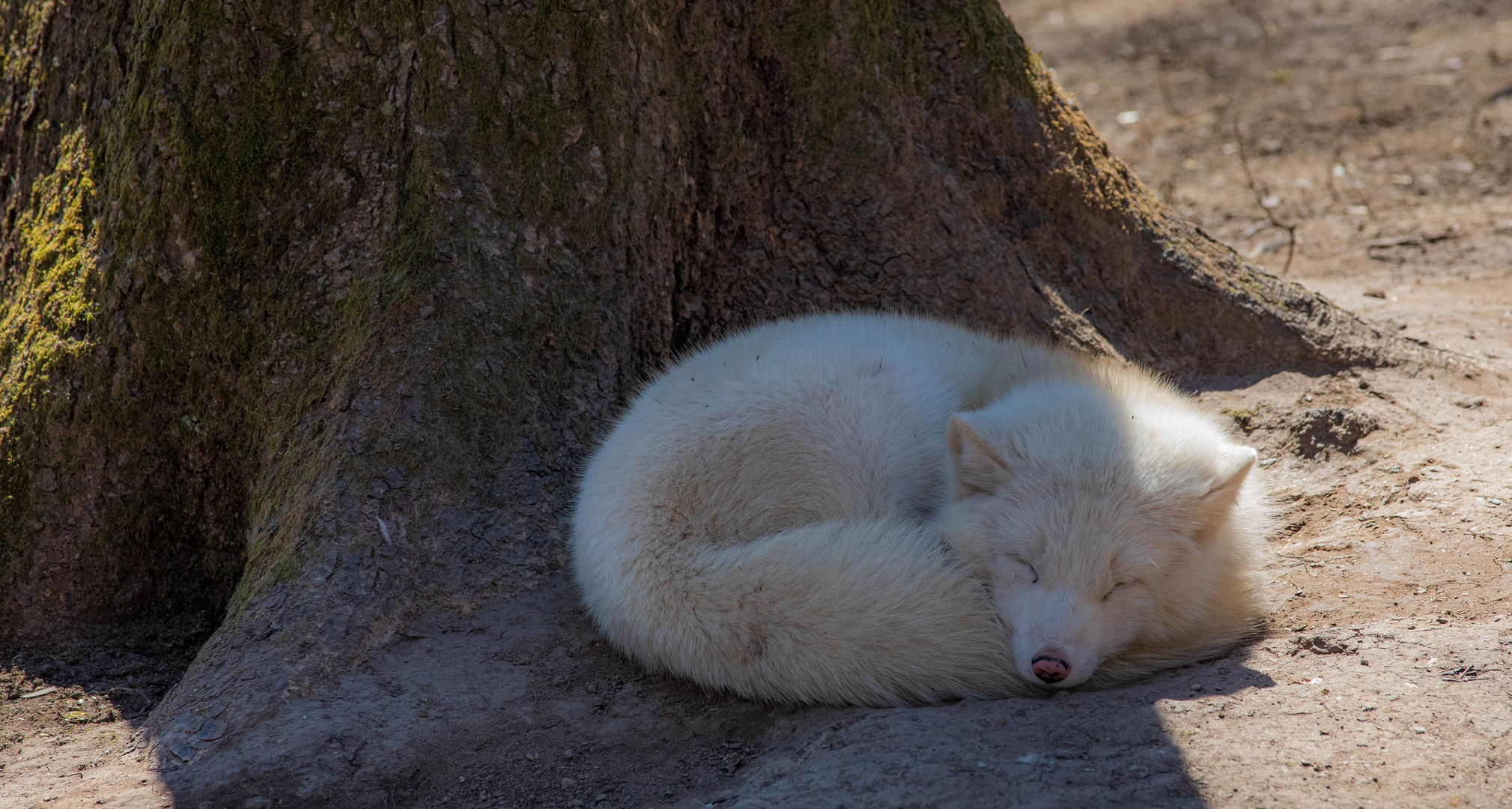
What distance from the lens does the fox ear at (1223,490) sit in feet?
10.1

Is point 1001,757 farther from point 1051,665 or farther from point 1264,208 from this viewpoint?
point 1264,208

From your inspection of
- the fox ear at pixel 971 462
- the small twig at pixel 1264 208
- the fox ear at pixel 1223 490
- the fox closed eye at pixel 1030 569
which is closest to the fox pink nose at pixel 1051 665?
the fox closed eye at pixel 1030 569

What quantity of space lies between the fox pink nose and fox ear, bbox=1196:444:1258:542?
64 centimetres

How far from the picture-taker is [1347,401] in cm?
455

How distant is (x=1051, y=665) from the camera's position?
283 centimetres

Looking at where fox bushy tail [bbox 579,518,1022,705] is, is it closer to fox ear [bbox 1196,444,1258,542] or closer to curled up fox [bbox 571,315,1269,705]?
curled up fox [bbox 571,315,1269,705]

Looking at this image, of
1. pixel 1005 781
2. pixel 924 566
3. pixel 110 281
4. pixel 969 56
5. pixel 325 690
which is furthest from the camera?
pixel 969 56

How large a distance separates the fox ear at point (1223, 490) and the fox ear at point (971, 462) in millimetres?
589

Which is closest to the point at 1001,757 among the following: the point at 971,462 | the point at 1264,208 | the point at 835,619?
the point at 835,619

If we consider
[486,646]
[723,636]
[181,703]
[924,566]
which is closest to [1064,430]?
[924,566]

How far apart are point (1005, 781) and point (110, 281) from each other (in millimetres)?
3477

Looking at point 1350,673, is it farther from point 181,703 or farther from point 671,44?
point 181,703

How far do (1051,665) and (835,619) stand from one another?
58 cm

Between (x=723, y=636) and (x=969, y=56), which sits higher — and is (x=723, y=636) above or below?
below
